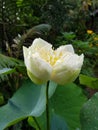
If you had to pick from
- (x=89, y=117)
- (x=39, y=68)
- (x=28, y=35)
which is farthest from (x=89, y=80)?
(x=28, y=35)

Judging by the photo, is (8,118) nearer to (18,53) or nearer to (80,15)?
(18,53)

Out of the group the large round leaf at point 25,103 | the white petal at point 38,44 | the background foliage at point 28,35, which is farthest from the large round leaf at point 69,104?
the background foliage at point 28,35

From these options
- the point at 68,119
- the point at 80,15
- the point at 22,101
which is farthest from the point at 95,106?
the point at 80,15

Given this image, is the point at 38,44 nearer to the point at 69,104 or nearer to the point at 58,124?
the point at 58,124

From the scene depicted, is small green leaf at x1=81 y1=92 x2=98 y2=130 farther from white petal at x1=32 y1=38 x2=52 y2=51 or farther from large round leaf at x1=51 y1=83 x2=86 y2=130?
large round leaf at x1=51 y1=83 x2=86 y2=130

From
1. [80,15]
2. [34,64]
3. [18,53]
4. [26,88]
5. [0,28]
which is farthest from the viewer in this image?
[80,15]

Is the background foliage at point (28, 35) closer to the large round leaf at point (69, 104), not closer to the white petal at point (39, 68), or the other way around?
the large round leaf at point (69, 104)

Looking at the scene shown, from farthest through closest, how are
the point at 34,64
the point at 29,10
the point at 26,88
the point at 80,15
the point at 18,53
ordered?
1. the point at 80,15
2. the point at 29,10
3. the point at 18,53
4. the point at 26,88
5. the point at 34,64
